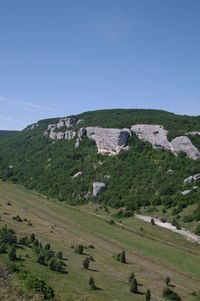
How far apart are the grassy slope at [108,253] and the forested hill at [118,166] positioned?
39.1 feet

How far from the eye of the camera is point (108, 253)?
47.3m

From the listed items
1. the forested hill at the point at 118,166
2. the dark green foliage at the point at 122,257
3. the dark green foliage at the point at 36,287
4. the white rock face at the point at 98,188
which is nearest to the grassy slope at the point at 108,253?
the dark green foliage at the point at 122,257

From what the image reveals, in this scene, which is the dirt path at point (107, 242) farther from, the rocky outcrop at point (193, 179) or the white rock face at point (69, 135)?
the white rock face at point (69, 135)

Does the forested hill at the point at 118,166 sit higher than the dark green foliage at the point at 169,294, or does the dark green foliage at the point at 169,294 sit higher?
the forested hill at the point at 118,166

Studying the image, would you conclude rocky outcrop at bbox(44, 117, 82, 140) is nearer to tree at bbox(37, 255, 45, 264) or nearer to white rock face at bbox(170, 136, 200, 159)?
white rock face at bbox(170, 136, 200, 159)

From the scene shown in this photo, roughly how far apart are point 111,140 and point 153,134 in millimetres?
16008

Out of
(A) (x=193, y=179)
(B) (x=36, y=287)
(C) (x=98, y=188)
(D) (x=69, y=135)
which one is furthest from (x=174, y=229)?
(D) (x=69, y=135)

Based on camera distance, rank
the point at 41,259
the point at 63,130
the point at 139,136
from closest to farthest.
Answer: the point at 41,259 → the point at 139,136 → the point at 63,130

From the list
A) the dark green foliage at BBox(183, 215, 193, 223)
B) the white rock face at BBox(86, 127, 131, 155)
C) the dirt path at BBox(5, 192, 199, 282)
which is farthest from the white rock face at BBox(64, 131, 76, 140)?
the dark green foliage at BBox(183, 215, 193, 223)

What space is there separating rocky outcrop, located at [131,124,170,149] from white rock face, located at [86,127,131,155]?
425 cm

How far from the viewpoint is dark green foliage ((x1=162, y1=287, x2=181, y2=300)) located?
32.2 m

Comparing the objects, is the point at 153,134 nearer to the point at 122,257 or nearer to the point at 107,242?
the point at 107,242

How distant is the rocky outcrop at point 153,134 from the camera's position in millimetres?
99713

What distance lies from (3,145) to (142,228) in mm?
148345
